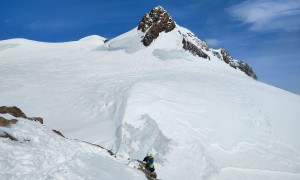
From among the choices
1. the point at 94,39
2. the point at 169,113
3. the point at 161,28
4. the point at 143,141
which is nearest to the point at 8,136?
the point at 143,141

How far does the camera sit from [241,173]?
20.4 m

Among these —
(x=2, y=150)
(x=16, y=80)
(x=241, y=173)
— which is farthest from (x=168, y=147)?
(x=16, y=80)

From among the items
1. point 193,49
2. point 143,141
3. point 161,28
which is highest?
point 161,28

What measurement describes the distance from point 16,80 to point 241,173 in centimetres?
2366

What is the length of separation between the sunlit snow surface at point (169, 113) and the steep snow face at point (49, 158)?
557 mm

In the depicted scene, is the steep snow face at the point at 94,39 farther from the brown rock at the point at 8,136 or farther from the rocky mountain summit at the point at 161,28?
the brown rock at the point at 8,136

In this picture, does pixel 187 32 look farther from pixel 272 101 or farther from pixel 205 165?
pixel 205 165

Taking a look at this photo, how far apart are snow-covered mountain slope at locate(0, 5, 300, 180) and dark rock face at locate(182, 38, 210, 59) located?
625cm

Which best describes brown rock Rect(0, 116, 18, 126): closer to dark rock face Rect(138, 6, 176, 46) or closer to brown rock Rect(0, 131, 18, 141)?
brown rock Rect(0, 131, 18, 141)

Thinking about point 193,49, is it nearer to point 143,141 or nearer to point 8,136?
point 143,141

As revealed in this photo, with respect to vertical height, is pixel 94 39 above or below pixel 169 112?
above

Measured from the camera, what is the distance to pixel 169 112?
2430 centimetres

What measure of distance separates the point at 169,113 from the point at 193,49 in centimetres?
2522

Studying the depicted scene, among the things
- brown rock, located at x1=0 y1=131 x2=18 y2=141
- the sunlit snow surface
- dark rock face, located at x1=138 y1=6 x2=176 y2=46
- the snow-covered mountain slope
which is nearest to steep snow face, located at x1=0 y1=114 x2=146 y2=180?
brown rock, located at x1=0 y1=131 x2=18 y2=141
